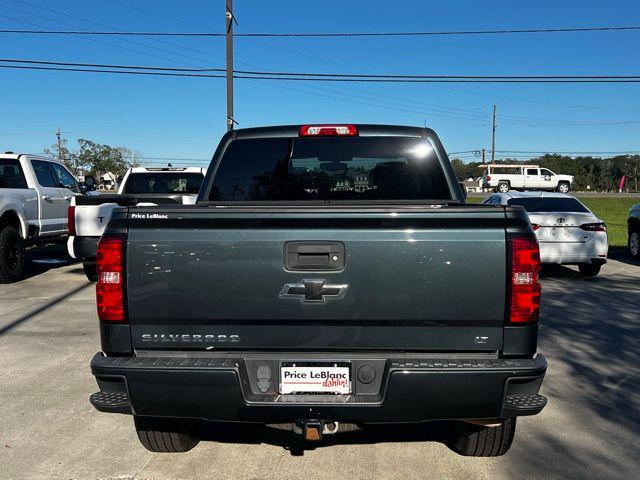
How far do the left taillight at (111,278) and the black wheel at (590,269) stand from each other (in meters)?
9.67

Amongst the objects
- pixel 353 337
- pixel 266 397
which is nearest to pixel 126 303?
pixel 266 397

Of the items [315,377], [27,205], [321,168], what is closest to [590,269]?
[321,168]

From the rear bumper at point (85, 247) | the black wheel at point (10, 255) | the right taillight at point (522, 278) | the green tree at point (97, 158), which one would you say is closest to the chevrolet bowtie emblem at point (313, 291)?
the right taillight at point (522, 278)

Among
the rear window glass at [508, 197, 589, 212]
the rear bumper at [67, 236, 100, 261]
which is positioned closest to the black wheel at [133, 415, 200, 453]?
the rear bumper at [67, 236, 100, 261]

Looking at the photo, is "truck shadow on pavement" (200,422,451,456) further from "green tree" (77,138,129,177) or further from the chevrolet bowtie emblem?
"green tree" (77,138,129,177)

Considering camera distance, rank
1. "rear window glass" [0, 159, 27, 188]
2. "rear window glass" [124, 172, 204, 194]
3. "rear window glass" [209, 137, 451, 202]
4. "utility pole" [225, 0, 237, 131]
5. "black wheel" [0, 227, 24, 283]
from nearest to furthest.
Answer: "rear window glass" [209, 137, 451, 202], "black wheel" [0, 227, 24, 283], "rear window glass" [0, 159, 27, 188], "rear window glass" [124, 172, 204, 194], "utility pole" [225, 0, 237, 131]

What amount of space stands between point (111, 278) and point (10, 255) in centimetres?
877

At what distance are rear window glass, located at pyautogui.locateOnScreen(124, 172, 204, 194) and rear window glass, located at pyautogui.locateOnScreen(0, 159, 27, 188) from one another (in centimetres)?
193

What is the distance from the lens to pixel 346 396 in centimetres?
283

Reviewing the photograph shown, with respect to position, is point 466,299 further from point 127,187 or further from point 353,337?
point 127,187

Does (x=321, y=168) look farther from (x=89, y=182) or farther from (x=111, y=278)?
(x=89, y=182)

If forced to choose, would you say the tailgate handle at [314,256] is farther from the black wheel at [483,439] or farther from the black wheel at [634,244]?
the black wheel at [634,244]

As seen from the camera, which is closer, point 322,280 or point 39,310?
point 322,280

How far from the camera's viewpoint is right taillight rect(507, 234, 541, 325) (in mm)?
2736
